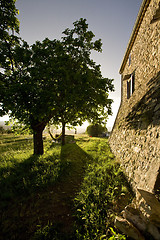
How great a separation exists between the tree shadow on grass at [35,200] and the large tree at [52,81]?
336cm

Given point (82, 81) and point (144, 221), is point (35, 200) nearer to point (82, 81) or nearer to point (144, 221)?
point (144, 221)

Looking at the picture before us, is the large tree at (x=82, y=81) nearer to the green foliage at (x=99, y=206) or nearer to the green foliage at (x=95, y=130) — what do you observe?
the green foliage at (x=99, y=206)

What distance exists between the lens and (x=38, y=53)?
24.3 feet

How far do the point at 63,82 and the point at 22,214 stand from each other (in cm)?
648

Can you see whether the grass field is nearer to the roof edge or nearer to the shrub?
the shrub

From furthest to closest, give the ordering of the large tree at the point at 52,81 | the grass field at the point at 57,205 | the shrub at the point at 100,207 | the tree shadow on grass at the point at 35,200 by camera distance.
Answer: the large tree at the point at 52,81
the tree shadow on grass at the point at 35,200
the grass field at the point at 57,205
the shrub at the point at 100,207

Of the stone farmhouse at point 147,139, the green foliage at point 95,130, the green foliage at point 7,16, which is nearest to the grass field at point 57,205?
the stone farmhouse at point 147,139

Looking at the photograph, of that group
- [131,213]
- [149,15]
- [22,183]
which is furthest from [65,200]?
[149,15]

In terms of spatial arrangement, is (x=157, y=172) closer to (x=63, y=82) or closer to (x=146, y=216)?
(x=146, y=216)

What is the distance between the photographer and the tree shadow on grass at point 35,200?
3.14 meters

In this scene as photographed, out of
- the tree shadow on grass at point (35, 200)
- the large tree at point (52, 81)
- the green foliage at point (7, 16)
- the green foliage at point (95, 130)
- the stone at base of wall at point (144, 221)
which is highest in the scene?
the green foliage at point (7, 16)

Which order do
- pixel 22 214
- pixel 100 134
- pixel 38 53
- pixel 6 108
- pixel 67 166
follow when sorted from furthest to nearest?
pixel 100 134 → pixel 38 53 → pixel 67 166 → pixel 6 108 → pixel 22 214

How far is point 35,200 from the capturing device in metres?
4.18

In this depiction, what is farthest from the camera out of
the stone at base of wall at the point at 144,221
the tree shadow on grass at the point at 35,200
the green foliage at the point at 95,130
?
the green foliage at the point at 95,130
